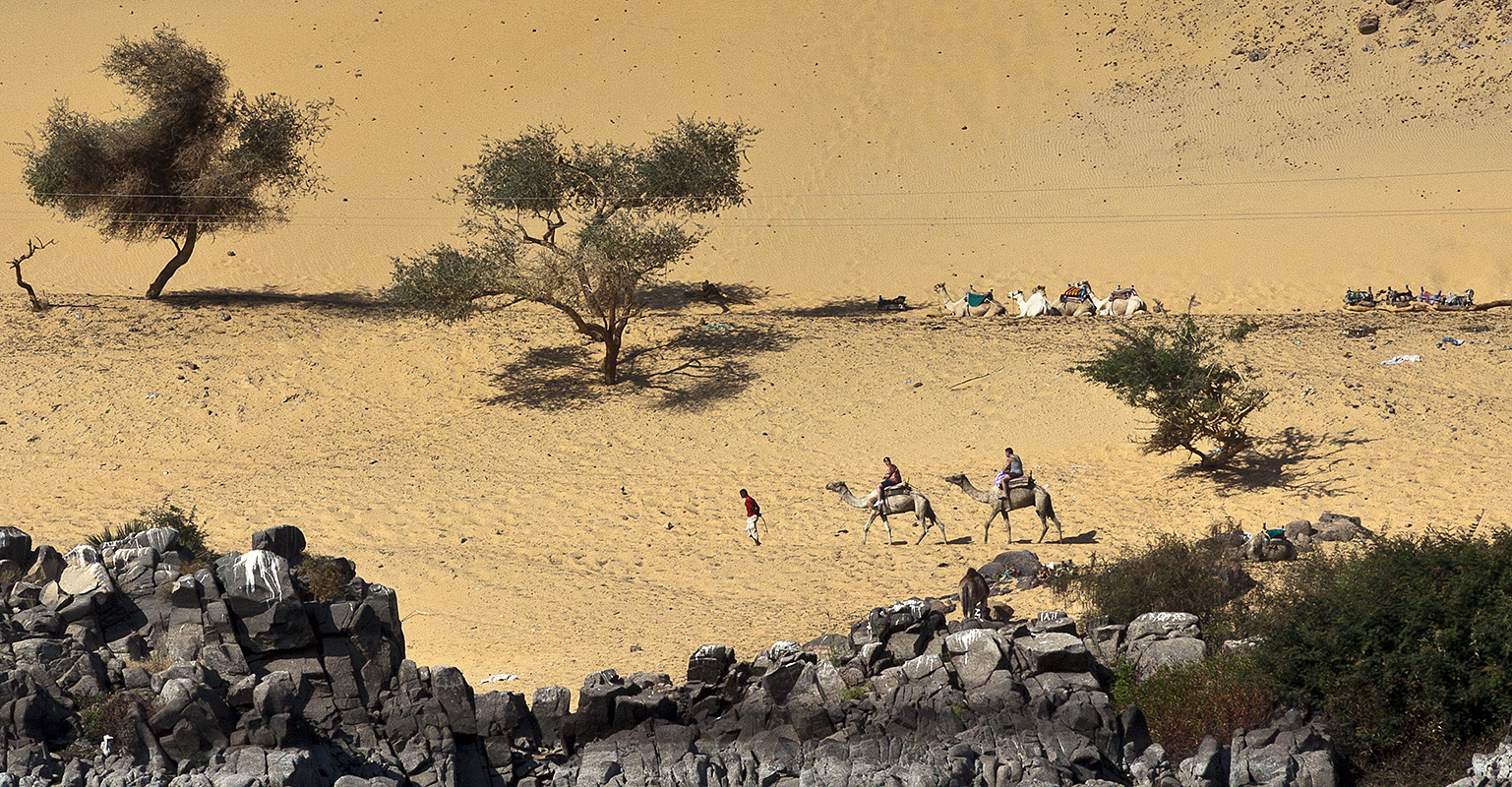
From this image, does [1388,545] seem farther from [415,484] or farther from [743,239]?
[743,239]

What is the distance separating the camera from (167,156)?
109 feet

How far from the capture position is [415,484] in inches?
983

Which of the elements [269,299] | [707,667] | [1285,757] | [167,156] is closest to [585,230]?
[269,299]

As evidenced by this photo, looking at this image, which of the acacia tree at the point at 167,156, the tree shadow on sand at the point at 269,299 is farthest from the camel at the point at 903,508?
the acacia tree at the point at 167,156

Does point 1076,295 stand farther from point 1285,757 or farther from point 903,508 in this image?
point 1285,757

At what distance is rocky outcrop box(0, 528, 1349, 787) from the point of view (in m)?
13.8

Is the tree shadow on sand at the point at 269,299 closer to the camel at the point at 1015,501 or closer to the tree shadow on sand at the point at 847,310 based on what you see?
the tree shadow on sand at the point at 847,310

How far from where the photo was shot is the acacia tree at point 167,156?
107ft

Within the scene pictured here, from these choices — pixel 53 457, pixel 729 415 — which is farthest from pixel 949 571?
pixel 53 457

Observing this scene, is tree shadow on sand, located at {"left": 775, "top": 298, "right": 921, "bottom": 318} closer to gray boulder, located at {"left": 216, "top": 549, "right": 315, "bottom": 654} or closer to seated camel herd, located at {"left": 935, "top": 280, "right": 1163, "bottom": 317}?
seated camel herd, located at {"left": 935, "top": 280, "right": 1163, "bottom": 317}

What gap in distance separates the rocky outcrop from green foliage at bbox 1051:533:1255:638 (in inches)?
33.4

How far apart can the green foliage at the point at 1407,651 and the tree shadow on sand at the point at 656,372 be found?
15.6m

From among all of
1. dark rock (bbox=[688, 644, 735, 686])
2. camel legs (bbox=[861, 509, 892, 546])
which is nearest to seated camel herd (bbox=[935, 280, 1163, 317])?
camel legs (bbox=[861, 509, 892, 546])

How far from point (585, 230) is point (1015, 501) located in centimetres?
1193
